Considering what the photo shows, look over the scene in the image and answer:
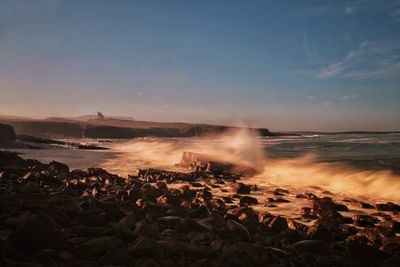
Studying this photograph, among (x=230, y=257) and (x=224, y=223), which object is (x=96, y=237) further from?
(x=224, y=223)

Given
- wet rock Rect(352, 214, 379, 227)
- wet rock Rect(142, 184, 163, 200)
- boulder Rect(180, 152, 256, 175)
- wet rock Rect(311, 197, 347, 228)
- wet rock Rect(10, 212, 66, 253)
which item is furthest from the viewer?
boulder Rect(180, 152, 256, 175)

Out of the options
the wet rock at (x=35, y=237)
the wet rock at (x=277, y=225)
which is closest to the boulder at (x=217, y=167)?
the wet rock at (x=277, y=225)

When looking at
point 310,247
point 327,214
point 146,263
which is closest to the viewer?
point 146,263

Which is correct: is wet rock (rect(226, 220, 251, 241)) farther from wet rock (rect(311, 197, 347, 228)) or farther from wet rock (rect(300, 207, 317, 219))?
wet rock (rect(300, 207, 317, 219))

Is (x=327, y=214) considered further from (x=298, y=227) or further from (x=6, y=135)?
(x=6, y=135)

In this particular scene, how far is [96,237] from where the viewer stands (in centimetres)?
470

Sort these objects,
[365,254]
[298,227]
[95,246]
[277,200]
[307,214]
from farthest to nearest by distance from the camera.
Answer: [277,200] → [307,214] → [298,227] → [365,254] → [95,246]

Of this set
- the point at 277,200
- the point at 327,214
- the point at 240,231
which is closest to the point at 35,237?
the point at 240,231

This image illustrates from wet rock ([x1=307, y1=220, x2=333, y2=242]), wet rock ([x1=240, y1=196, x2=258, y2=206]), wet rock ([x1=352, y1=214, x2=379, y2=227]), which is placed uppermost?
wet rock ([x1=307, y1=220, x2=333, y2=242])

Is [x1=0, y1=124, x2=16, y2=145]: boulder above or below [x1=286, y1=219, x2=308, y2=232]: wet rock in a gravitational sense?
above

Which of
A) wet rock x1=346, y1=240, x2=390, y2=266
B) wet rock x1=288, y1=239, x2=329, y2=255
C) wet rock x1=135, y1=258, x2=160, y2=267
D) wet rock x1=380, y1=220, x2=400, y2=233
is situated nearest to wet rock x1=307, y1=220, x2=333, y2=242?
wet rock x1=288, y1=239, x2=329, y2=255

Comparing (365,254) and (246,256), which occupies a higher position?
(246,256)

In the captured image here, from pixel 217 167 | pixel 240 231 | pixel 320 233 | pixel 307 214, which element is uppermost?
pixel 240 231

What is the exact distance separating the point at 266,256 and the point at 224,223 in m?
1.75
